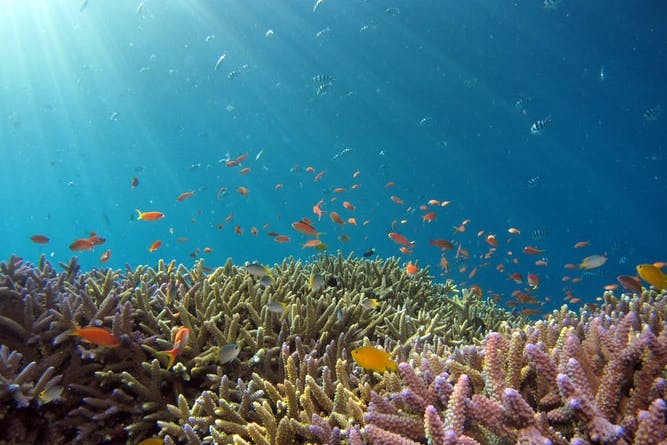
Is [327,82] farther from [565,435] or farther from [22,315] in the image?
[565,435]

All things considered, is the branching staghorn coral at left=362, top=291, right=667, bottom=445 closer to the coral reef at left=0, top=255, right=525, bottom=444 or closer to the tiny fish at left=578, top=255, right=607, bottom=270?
the coral reef at left=0, top=255, right=525, bottom=444

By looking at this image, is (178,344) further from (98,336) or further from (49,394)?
(49,394)

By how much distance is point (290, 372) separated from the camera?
3.32 meters

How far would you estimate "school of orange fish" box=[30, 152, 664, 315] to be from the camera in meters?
8.16

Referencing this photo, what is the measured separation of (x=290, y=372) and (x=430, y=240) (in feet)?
27.1

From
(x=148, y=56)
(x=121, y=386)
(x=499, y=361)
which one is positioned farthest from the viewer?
(x=148, y=56)

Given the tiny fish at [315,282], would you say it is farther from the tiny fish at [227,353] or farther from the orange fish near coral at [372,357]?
the orange fish near coral at [372,357]

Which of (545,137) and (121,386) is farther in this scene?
(545,137)

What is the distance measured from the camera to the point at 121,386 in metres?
3.61

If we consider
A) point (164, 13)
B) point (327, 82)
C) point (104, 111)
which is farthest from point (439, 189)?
point (104, 111)

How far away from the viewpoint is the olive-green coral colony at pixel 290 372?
1989 millimetres

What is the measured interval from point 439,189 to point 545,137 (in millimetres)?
19053

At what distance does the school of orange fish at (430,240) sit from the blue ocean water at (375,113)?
1.12 m

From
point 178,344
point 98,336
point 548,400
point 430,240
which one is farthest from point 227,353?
point 430,240
